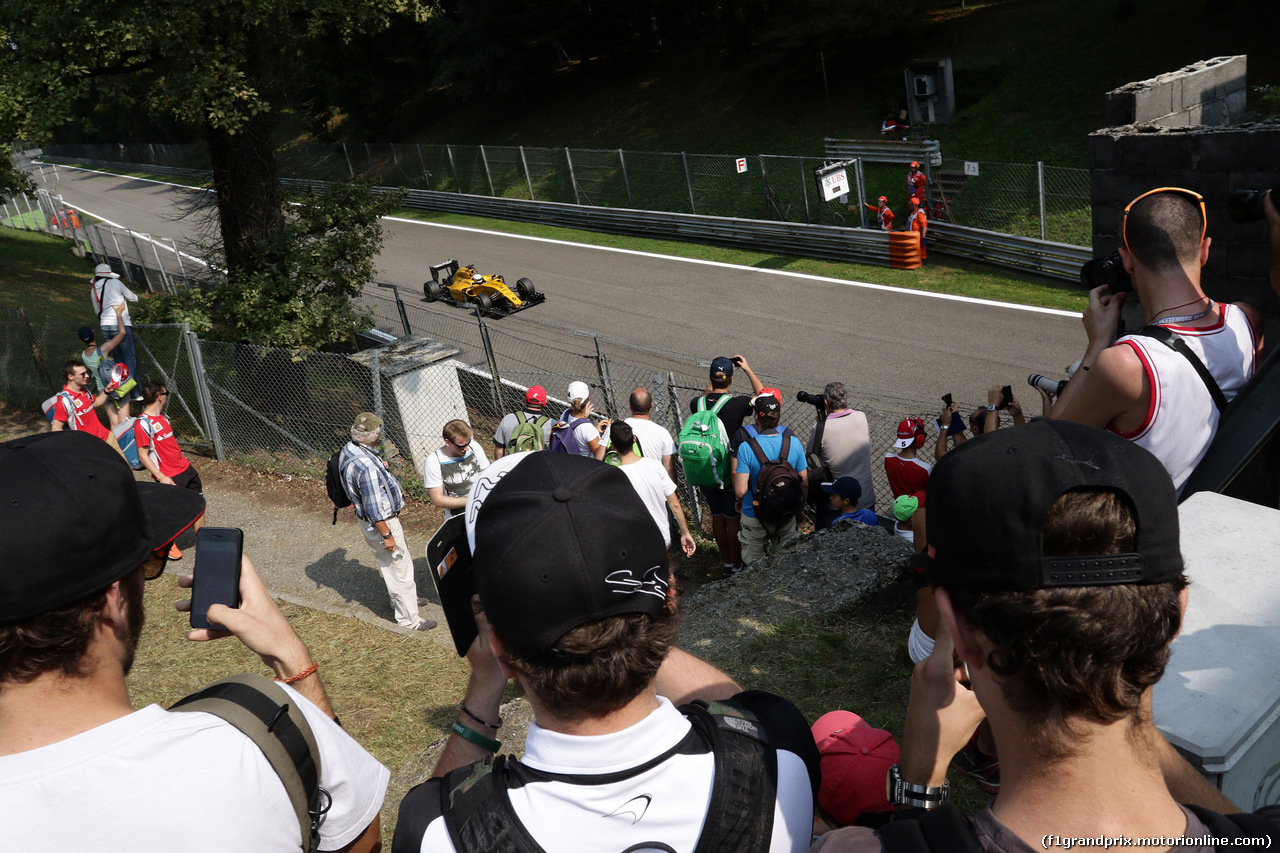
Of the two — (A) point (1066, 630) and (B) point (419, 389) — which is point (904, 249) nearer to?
(B) point (419, 389)

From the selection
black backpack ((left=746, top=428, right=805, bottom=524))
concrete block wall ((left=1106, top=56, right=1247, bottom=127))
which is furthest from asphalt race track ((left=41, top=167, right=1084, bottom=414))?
concrete block wall ((left=1106, top=56, right=1247, bottom=127))

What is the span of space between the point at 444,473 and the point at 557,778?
6571 millimetres

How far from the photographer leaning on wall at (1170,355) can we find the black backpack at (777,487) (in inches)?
157

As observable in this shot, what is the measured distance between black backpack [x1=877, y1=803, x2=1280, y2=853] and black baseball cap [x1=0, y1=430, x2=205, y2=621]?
1.64 metres

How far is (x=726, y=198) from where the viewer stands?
2520 centimetres

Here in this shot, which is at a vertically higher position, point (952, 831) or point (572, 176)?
point (952, 831)

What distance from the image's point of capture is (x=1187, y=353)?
3133mm

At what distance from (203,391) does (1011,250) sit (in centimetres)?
1547

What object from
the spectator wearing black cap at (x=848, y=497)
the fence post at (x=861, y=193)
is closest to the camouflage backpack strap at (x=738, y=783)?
the spectator wearing black cap at (x=848, y=497)

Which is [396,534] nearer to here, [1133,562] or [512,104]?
[1133,562]

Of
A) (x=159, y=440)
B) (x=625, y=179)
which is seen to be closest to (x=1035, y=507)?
(x=159, y=440)

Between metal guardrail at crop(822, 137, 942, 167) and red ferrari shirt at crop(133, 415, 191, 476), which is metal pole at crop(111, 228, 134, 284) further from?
metal guardrail at crop(822, 137, 942, 167)

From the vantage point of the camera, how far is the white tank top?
10.1ft

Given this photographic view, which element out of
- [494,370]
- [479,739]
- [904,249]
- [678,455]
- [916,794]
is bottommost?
[904,249]
